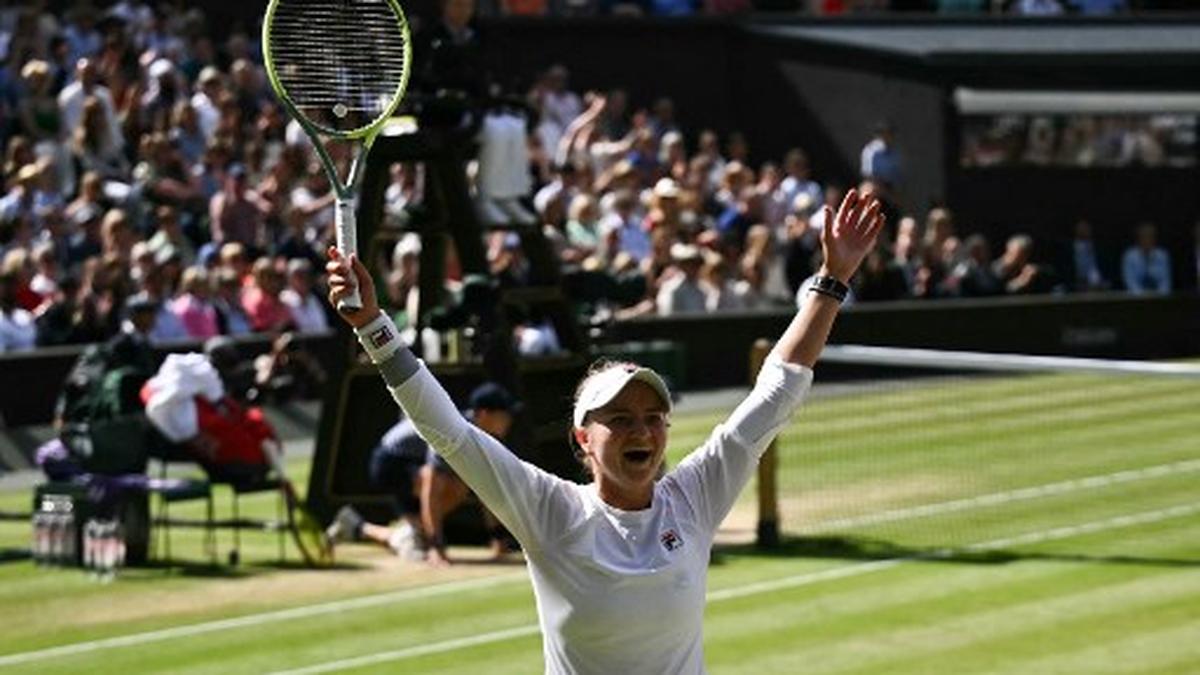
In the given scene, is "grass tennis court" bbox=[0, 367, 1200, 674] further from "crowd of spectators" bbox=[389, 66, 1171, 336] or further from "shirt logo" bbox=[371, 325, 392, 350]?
"shirt logo" bbox=[371, 325, 392, 350]

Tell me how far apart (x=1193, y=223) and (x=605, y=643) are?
95.4 feet

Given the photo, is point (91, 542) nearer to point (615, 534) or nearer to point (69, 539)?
point (69, 539)

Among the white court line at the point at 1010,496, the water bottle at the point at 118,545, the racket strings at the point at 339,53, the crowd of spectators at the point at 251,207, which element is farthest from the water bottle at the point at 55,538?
the racket strings at the point at 339,53

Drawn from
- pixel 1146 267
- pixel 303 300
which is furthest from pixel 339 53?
pixel 1146 267

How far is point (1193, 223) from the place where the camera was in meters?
35.4

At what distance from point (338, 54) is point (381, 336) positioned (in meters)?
2.32

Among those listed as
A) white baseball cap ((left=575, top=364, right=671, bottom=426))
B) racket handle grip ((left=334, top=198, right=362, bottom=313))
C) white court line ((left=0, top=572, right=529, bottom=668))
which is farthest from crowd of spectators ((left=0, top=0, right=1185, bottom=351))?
white baseball cap ((left=575, top=364, right=671, bottom=426))

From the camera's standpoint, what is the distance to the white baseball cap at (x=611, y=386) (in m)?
7.19

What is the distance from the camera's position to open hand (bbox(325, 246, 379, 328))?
6945mm

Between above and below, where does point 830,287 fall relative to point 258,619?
above

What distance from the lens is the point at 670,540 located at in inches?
286

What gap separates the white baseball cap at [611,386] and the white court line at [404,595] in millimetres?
8242

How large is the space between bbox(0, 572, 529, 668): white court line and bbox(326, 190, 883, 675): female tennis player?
8.14m

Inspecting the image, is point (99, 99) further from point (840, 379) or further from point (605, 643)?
point (605, 643)
